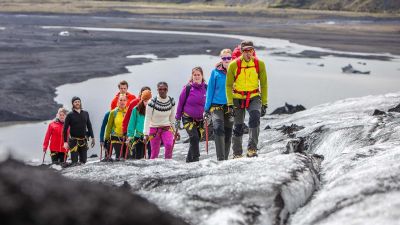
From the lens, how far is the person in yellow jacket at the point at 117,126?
1203cm

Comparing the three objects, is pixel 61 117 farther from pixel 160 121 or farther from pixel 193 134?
pixel 193 134

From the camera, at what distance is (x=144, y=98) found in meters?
11.3

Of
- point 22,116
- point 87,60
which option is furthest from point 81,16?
point 22,116

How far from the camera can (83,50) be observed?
191ft

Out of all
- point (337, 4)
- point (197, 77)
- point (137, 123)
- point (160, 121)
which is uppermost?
point (197, 77)

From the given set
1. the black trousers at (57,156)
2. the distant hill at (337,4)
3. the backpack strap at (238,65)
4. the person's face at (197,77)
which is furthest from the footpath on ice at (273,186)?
the distant hill at (337,4)

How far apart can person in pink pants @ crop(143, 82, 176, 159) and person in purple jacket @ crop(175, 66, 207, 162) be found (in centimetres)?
18

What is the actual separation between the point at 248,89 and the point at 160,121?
1.93m

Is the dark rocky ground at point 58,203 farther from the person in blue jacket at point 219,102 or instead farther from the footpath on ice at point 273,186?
the person in blue jacket at point 219,102

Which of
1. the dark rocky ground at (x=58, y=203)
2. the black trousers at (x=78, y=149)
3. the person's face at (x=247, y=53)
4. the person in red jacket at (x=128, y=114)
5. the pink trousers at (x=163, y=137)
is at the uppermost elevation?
the person's face at (x=247, y=53)

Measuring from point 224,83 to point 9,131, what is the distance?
19447 mm

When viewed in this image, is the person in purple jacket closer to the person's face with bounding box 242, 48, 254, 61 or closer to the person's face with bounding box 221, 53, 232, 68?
the person's face with bounding box 221, 53, 232, 68

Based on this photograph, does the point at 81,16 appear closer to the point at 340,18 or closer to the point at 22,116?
the point at 340,18

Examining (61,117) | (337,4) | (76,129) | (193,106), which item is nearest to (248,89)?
(193,106)
